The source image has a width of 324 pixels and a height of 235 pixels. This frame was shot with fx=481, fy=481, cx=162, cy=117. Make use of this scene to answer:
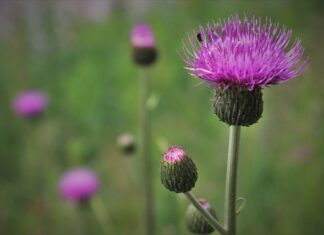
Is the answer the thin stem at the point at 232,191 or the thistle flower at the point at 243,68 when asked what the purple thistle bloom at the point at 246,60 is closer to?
the thistle flower at the point at 243,68

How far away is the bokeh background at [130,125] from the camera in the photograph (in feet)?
11.1

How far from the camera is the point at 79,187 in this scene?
136 inches

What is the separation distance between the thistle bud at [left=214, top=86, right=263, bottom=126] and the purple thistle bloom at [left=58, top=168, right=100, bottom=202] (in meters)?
2.06

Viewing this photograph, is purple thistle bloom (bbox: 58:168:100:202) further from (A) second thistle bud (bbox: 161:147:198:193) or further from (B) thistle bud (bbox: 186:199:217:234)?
(A) second thistle bud (bbox: 161:147:198:193)

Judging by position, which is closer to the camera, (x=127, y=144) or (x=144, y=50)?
(x=127, y=144)

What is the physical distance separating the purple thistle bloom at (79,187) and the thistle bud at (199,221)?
1783 mm

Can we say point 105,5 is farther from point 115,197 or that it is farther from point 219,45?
point 219,45

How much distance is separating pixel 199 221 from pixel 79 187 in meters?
1.91

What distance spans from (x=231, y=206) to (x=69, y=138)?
10.8 ft

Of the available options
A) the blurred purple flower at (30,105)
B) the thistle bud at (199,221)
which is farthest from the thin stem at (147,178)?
the blurred purple flower at (30,105)

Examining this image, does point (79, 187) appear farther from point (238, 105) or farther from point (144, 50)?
point (238, 105)

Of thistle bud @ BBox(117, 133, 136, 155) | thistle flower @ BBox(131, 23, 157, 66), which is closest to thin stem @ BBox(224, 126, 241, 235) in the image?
thistle bud @ BBox(117, 133, 136, 155)

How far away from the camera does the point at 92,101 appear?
481 cm

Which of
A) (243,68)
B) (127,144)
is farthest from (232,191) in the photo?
(127,144)
